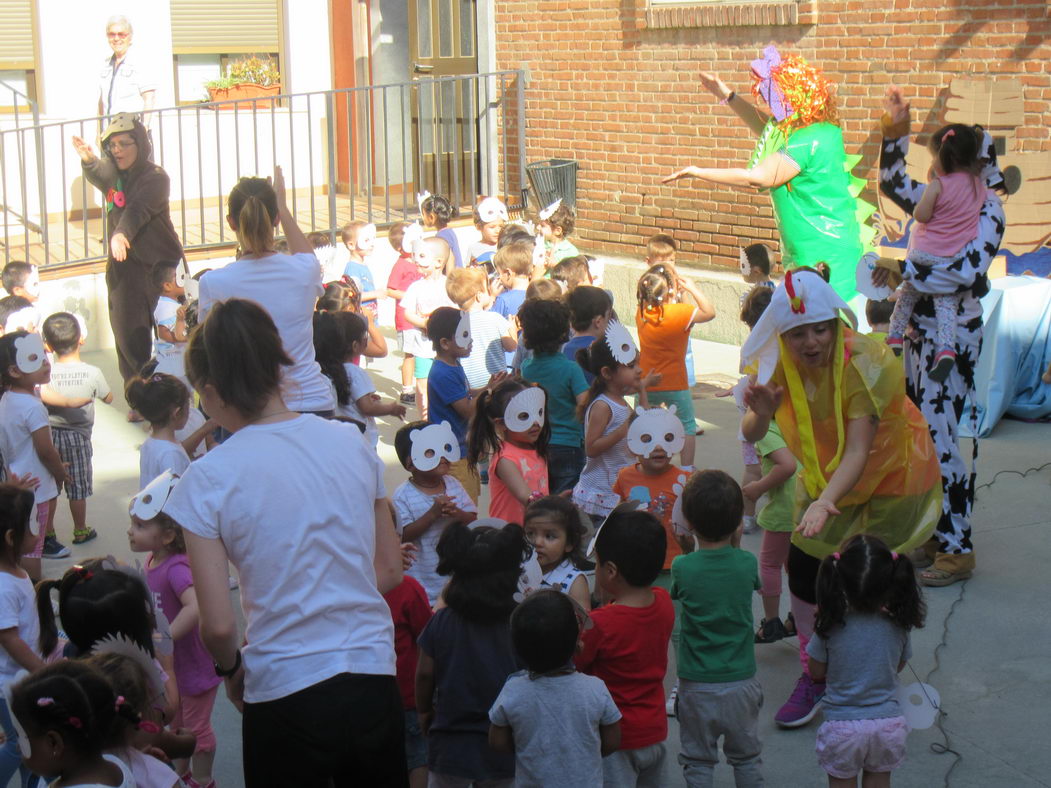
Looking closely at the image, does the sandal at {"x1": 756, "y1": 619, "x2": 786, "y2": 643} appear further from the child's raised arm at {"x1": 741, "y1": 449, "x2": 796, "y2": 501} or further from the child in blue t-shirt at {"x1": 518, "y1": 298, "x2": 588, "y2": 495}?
the child in blue t-shirt at {"x1": 518, "y1": 298, "x2": 588, "y2": 495}

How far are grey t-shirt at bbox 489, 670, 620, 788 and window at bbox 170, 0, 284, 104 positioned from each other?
41.4 feet

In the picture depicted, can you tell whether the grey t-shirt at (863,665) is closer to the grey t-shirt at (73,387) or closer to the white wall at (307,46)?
the grey t-shirt at (73,387)

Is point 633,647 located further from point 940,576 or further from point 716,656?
point 940,576

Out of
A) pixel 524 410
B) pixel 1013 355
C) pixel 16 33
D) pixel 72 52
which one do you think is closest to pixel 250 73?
pixel 72 52

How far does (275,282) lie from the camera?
475 centimetres

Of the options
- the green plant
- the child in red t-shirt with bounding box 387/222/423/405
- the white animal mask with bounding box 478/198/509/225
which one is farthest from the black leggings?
the green plant

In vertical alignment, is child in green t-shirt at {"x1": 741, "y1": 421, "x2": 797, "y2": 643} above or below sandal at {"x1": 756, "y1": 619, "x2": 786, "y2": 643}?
above

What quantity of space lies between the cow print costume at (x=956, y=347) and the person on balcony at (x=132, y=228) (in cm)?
474

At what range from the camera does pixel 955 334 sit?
552cm

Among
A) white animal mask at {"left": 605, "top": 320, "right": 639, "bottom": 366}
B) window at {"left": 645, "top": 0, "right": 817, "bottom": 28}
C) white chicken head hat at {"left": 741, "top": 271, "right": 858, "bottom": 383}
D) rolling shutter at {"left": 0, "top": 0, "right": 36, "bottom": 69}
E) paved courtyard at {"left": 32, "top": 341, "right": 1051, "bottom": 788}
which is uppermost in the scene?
rolling shutter at {"left": 0, "top": 0, "right": 36, "bottom": 69}

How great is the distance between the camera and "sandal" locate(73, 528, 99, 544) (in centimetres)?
641

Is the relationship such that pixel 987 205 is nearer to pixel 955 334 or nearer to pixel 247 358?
pixel 955 334

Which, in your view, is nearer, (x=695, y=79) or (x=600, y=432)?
(x=600, y=432)

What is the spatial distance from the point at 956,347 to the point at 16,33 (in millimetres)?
11222
